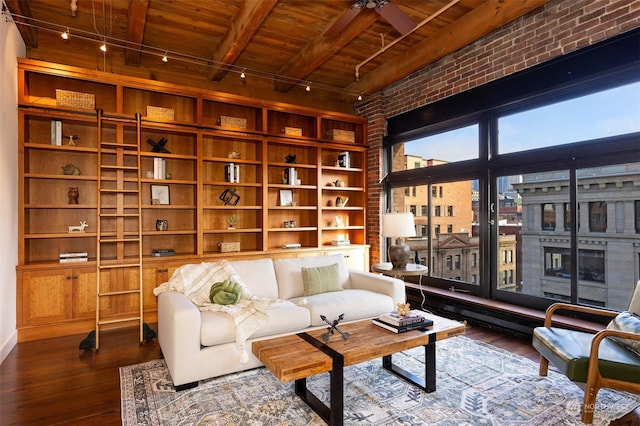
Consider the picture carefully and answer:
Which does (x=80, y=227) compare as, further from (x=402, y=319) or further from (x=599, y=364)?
(x=599, y=364)

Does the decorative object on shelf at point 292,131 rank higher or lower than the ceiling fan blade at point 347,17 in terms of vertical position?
lower

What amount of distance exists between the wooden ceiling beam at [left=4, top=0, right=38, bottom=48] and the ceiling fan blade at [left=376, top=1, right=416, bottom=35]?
11.4 feet

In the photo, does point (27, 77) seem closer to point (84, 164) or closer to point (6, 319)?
point (84, 164)

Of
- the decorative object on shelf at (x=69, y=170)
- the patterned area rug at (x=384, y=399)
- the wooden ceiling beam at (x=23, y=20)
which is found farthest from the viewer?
the decorative object on shelf at (x=69, y=170)

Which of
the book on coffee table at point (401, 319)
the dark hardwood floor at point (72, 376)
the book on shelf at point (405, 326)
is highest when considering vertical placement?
the book on coffee table at point (401, 319)

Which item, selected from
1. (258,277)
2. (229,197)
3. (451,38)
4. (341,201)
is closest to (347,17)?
(451,38)

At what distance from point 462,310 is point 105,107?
5050mm

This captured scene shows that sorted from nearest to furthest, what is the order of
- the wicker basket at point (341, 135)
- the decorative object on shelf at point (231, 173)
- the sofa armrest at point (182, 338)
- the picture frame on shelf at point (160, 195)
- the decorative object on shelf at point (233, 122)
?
1. the sofa armrest at point (182, 338)
2. the picture frame on shelf at point (160, 195)
3. the decorative object on shelf at point (233, 122)
4. the decorative object on shelf at point (231, 173)
5. the wicker basket at point (341, 135)

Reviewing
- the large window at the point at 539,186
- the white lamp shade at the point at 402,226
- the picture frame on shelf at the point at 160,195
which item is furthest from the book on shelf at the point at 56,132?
the large window at the point at 539,186

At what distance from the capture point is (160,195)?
461 centimetres

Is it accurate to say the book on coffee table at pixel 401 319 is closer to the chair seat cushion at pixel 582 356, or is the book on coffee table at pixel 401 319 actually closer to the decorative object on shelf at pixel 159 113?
the chair seat cushion at pixel 582 356

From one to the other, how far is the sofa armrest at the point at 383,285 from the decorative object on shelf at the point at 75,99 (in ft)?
12.0

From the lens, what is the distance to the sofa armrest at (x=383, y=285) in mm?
3746

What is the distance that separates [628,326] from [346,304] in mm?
2084
